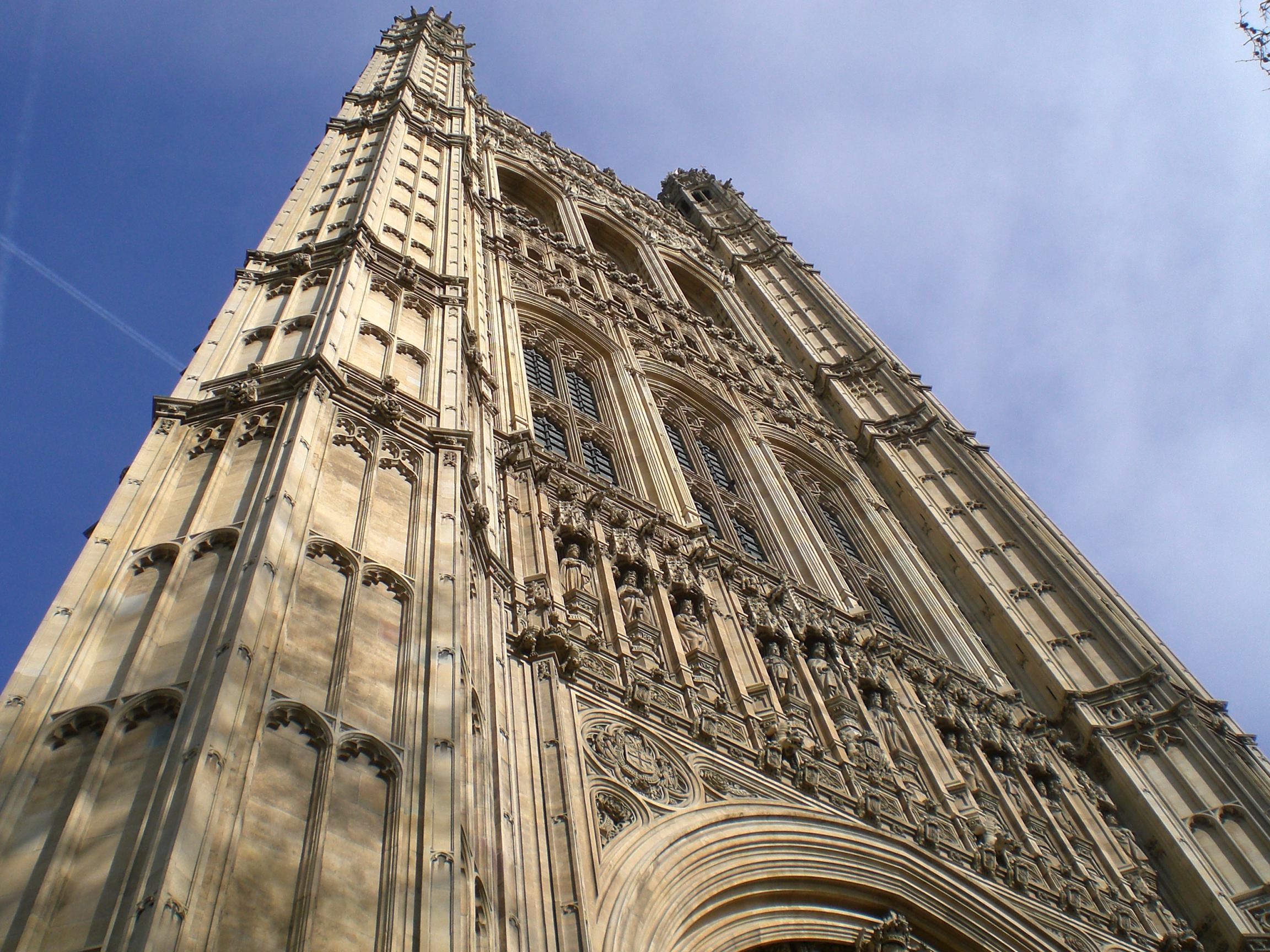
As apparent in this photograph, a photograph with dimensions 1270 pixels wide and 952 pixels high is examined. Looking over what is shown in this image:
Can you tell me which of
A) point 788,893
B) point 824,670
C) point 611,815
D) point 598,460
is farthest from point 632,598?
point 598,460

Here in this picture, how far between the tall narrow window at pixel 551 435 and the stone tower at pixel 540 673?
0.07 meters

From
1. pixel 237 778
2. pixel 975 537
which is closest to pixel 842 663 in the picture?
pixel 975 537

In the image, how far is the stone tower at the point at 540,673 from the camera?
6328 mm

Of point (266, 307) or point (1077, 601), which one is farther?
point (1077, 601)

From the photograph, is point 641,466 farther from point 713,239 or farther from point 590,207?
point 713,239

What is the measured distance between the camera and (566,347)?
2397cm

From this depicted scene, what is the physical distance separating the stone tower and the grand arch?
38 millimetres

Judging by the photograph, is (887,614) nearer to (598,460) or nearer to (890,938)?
(598,460)

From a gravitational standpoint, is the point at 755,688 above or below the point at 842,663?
below

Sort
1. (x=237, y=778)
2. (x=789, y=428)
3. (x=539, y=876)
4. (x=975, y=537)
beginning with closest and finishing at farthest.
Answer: (x=237, y=778) → (x=539, y=876) → (x=975, y=537) → (x=789, y=428)

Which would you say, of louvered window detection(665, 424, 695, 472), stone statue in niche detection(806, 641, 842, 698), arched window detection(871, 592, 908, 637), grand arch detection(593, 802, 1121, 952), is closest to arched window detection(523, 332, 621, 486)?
louvered window detection(665, 424, 695, 472)

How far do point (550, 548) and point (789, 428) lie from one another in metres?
13.2

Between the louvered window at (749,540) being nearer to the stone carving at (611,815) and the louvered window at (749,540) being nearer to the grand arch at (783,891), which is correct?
the grand arch at (783,891)

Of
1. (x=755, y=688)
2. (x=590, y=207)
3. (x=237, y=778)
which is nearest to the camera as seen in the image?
(x=237, y=778)
